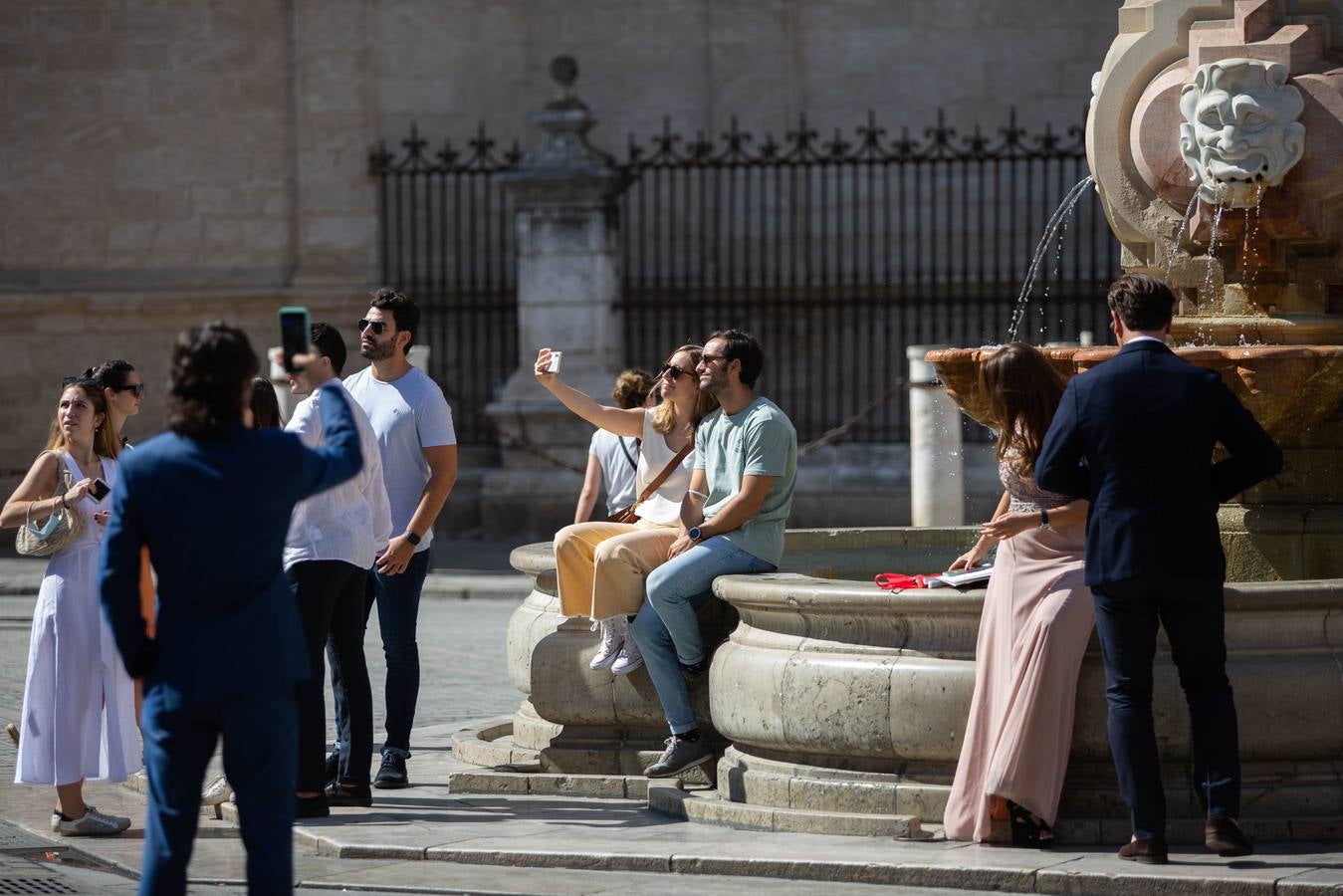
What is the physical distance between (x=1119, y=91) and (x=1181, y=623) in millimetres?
2838

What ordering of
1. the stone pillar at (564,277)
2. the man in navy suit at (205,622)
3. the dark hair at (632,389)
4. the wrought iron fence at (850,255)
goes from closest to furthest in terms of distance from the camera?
the man in navy suit at (205,622) < the dark hair at (632,389) < the stone pillar at (564,277) < the wrought iron fence at (850,255)

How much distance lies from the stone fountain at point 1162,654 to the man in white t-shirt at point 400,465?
0.35 m

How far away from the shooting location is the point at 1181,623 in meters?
6.30

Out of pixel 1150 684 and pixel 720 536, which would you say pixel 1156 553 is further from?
pixel 720 536

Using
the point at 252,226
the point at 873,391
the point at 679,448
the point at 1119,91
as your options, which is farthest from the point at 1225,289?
the point at 252,226

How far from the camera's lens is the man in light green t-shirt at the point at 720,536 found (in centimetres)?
750

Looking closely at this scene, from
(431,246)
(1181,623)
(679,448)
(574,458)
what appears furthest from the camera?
(431,246)

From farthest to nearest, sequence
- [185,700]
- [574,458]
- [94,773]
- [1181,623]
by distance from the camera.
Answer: [574,458]
[94,773]
[1181,623]
[185,700]

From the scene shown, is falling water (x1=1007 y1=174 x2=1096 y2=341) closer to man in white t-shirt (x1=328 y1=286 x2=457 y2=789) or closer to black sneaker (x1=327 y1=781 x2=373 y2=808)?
man in white t-shirt (x1=328 y1=286 x2=457 y2=789)

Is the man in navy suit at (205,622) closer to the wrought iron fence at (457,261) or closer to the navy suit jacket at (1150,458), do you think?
the navy suit jacket at (1150,458)

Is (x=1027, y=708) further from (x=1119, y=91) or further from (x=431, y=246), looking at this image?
(x=431, y=246)

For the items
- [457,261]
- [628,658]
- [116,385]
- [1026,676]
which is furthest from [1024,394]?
[457,261]

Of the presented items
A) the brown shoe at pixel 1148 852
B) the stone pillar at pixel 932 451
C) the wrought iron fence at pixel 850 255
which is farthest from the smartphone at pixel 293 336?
the wrought iron fence at pixel 850 255

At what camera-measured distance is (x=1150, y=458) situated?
6285 mm
